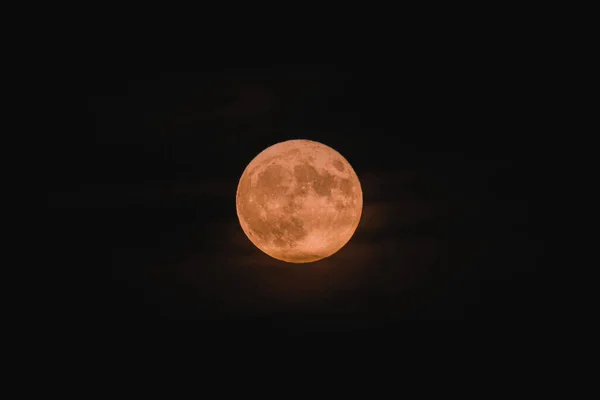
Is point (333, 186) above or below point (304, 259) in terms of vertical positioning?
above

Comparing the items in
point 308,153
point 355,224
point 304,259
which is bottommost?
point 304,259

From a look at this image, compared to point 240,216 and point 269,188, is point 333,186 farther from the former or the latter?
point 240,216

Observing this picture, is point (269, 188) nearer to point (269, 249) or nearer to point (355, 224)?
point (269, 249)

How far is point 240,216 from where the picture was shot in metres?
2.84

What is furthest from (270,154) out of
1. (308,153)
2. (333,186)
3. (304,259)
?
(304,259)

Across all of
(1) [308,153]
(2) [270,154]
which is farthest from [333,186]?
(2) [270,154]

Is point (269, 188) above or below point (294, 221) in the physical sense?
above

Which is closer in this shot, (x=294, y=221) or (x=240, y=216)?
(x=294, y=221)

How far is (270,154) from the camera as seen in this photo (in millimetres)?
2727

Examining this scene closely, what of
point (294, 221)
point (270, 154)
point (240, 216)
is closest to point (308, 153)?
point (270, 154)

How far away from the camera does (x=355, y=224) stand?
2824 mm

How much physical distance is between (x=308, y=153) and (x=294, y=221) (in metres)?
0.48

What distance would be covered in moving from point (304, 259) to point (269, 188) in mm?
593

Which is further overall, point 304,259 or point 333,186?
point 304,259
